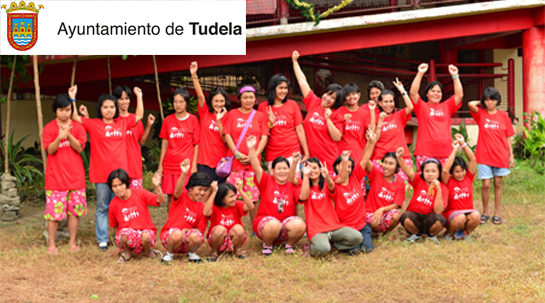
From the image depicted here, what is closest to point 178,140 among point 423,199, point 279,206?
point 279,206

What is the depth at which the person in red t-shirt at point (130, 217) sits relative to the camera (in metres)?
5.24

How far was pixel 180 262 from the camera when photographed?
524 centimetres

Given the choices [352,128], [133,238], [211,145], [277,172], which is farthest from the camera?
[352,128]

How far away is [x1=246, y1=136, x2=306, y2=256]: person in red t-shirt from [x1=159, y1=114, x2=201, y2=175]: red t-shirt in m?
1.10

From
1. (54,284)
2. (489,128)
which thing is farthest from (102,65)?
(489,128)

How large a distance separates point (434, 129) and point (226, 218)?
2.73 m

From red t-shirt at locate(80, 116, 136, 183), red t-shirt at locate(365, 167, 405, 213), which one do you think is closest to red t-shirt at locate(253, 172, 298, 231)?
red t-shirt at locate(365, 167, 405, 213)

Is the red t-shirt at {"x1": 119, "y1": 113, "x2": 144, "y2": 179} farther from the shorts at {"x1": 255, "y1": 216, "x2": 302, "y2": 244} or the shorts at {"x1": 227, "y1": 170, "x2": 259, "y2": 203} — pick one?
the shorts at {"x1": 255, "y1": 216, "x2": 302, "y2": 244}

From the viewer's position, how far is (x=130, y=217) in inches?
210

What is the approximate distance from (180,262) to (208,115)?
178cm

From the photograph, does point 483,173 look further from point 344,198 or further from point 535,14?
point 535,14

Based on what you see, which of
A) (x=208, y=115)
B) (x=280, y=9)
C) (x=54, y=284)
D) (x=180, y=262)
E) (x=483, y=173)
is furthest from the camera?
(x=280, y=9)

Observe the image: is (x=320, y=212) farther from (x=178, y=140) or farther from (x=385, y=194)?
(x=178, y=140)

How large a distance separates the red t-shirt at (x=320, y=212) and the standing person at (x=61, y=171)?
2.34 meters
